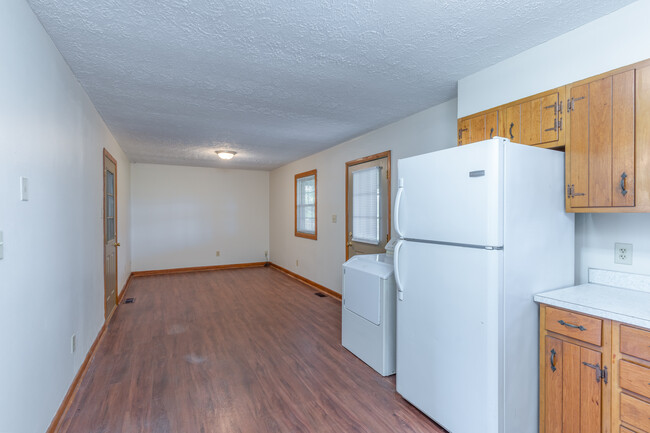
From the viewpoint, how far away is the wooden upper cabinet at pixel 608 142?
5.34 feet

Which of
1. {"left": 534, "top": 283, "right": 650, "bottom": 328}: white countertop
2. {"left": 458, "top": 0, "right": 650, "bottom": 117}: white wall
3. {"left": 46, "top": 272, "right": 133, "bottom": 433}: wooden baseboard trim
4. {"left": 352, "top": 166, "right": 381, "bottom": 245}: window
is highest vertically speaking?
{"left": 458, "top": 0, "right": 650, "bottom": 117}: white wall

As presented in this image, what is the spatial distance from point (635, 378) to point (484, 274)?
760 mm

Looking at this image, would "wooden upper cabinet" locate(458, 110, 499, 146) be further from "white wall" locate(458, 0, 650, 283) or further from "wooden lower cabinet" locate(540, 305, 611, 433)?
"wooden lower cabinet" locate(540, 305, 611, 433)

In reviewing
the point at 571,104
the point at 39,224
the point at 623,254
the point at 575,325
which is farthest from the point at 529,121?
the point at 39,224

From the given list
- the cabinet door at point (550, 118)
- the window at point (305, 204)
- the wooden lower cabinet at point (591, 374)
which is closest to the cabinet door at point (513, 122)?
the cabinet door at point (550, 118)

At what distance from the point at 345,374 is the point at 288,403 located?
1.93ft

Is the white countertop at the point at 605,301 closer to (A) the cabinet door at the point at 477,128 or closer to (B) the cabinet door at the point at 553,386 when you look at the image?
(B) the cabinet door at the point at 553,386

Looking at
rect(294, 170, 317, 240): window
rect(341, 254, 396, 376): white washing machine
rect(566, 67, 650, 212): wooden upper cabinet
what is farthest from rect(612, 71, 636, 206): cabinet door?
rect(294, 170, 317, 240): window

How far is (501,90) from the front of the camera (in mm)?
2279

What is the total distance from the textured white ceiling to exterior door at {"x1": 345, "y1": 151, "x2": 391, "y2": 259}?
28.5 inches

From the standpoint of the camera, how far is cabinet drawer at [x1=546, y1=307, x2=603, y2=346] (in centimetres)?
160

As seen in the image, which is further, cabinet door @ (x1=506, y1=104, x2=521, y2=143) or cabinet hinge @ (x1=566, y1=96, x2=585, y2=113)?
cabinet door @ (x1=506, y1=104, x2=521, y2=143)

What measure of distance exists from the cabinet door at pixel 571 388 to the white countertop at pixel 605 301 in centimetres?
22

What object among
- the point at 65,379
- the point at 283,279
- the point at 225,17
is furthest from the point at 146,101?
the point at 283,279
